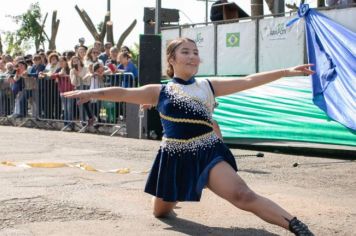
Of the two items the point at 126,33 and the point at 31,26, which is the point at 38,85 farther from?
the point at 31,26

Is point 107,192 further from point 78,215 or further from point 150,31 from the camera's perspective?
point 150,31

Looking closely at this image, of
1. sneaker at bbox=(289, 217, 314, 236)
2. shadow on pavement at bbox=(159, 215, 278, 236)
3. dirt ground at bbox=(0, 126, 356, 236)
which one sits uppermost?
sneaker at bbox=(289, 217, 314, 236)

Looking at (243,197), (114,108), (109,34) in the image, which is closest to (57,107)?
(114,108)

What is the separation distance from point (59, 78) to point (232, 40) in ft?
17.3

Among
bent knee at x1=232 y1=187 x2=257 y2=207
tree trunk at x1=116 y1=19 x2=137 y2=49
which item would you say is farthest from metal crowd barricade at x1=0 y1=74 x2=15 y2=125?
bent knee at x1=232 y1=187 x2=257 y2=207

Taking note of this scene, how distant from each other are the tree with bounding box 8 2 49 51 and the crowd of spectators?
23.1 meters

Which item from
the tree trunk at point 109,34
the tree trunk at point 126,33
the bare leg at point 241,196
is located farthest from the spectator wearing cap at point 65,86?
the tree trunk at point 126,33

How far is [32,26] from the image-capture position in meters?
43.2

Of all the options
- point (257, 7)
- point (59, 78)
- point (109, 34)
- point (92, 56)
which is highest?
A: point (257, 7)

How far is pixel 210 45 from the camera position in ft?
43.8

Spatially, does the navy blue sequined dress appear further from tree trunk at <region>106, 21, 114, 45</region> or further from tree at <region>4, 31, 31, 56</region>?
tree at <region>4, 31, 31, 56</region>

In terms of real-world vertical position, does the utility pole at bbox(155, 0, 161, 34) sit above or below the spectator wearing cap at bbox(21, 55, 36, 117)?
above

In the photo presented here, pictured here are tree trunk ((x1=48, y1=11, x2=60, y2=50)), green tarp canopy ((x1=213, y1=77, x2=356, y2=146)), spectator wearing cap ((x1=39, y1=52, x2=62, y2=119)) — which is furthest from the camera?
tree trunk ((x1=48, y1=11, x2=60, y2=50))

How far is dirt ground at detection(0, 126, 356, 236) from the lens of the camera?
541 centimetres
